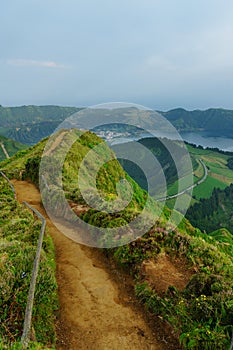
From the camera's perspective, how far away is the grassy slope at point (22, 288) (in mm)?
6570

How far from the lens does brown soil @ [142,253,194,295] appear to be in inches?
337

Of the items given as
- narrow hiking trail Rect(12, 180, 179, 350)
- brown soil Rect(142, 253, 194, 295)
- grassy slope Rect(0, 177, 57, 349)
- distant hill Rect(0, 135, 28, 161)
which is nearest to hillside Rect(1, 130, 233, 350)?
brown soil Rect(142, 253, 194, 295)

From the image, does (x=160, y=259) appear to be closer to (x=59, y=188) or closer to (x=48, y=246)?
(x=48, y=246)

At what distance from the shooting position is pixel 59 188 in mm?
17109

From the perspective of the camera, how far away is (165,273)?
29.8 feet

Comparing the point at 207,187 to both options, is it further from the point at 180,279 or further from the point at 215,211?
the point at 180,279

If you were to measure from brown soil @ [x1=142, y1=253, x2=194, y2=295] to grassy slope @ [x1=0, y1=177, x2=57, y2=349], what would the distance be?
2.91 metres

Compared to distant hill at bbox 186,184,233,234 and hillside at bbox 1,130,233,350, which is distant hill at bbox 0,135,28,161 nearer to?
distant hill at bbox 186,184,233,234

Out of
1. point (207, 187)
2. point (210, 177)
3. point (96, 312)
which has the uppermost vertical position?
point (96, 312)

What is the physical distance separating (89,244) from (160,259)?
123 inches

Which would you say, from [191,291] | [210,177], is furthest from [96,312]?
[210,177]

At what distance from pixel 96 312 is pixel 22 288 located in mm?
2093

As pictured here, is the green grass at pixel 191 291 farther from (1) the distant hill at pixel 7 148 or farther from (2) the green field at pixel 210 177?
(1) the distant hill at pixel 7 148

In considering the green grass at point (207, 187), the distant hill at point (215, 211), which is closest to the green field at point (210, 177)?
the green grass at point (207, 187)
